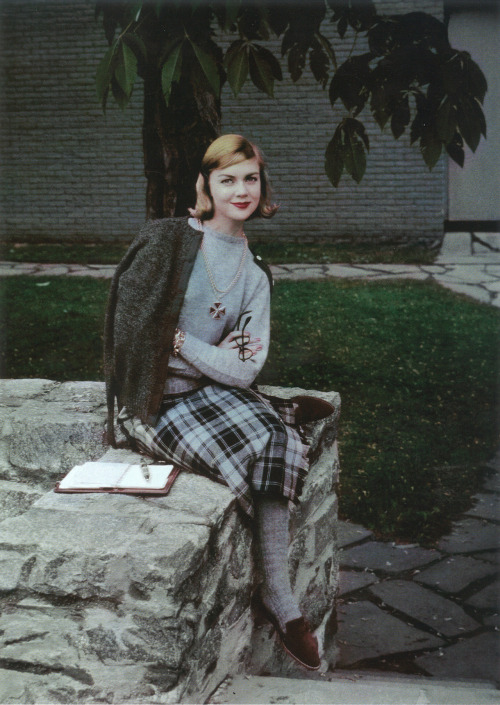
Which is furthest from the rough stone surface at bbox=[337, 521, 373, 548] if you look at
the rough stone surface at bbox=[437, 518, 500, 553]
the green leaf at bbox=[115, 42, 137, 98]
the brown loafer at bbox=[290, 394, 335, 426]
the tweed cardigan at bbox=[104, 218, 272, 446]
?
the green leaf at bbox=[115, 42, 137, 98]

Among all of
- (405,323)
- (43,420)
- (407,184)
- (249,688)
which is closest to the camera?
(249,688)

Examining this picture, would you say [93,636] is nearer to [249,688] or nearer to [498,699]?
[249,688]

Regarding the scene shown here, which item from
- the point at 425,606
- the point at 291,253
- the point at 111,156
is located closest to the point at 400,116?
the point at 425,606

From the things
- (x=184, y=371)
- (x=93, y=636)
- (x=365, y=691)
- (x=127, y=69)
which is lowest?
(x=365, y=691)

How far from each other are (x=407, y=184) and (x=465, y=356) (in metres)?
3.75

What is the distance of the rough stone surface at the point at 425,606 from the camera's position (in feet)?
10.5

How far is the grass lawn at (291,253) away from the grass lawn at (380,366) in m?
0.89

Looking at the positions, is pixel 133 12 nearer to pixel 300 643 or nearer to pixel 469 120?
pixel 469 120

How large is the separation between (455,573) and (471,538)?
34cm

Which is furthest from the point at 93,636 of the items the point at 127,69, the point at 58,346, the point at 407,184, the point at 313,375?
the point at 407,184

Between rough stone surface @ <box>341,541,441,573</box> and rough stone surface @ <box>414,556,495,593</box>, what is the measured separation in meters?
0.07

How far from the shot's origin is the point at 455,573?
3.55 metres

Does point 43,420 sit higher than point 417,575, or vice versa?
point 43,420

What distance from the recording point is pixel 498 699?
2389 millimetres
